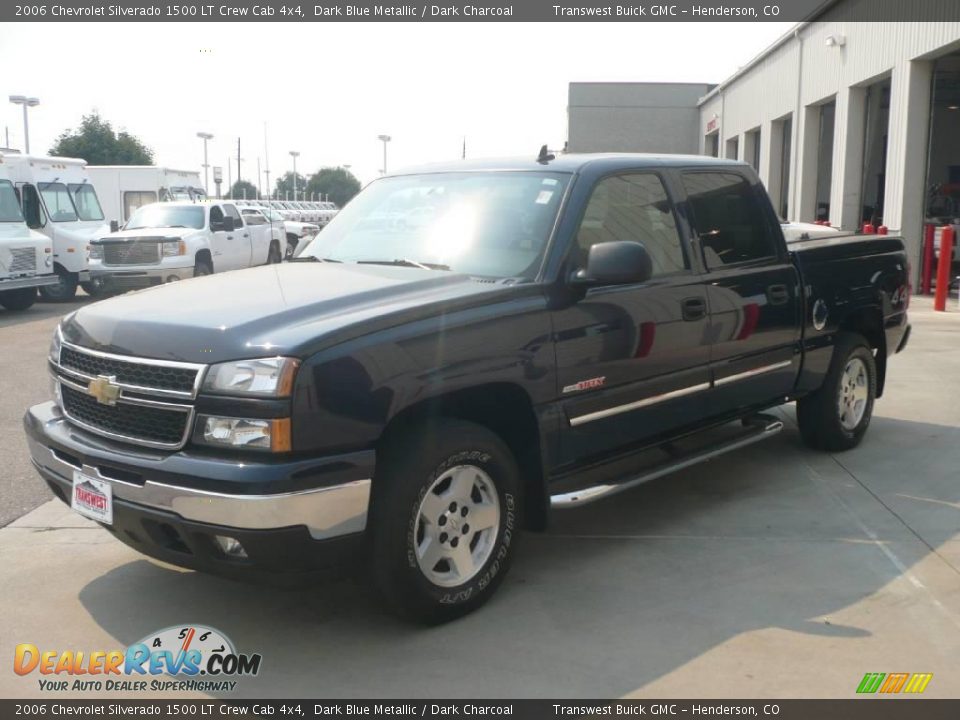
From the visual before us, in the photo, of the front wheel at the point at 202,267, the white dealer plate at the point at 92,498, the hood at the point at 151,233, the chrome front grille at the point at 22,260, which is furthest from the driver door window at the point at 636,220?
the front wheel at the point at 202,267

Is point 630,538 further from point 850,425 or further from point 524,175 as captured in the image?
point 850,425

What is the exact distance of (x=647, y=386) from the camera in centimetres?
472

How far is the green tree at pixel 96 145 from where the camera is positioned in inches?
2077

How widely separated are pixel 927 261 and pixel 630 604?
14687mm

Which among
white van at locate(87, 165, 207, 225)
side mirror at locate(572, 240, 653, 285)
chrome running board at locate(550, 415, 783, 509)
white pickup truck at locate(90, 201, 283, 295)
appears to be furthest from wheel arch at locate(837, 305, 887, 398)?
white van at locate(87, 165, 207, 225)

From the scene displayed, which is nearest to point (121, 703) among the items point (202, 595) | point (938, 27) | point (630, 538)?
point (202, 595)

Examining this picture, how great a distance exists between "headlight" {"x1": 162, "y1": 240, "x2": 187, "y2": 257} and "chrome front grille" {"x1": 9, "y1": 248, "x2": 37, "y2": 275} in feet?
9.07

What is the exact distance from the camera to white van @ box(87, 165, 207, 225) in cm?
2688

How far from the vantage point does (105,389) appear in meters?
3.77

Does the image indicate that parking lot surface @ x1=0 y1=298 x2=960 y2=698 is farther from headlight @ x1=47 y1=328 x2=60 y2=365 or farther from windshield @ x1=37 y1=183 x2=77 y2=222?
windshield @ x1=37 y1=183 x2=77 y2=222

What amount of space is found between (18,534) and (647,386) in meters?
3.37

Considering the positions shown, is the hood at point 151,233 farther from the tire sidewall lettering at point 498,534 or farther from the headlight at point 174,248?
the tire sidewall lettering at point 498,534

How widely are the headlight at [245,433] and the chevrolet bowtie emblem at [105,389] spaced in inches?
19.1

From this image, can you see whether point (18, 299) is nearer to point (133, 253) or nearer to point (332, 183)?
point (133, 253)
